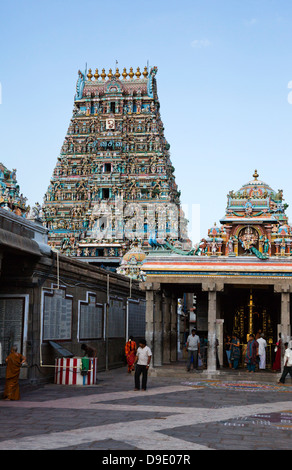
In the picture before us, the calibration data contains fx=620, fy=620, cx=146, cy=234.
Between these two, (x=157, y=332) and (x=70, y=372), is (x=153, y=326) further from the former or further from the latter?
(x=70, y=372)

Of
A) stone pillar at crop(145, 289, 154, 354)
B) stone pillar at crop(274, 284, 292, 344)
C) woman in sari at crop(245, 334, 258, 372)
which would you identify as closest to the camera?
stone pillar at crop(274, 284, 292, 344)

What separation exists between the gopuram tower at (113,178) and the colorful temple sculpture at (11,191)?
8.34 m

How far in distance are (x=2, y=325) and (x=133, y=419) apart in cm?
690

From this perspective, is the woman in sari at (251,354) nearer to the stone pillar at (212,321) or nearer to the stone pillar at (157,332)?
the stone pillar at (212,321)

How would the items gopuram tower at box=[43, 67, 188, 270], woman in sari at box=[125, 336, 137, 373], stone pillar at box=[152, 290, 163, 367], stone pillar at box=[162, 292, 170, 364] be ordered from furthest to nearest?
gopuram tower at box=[43, 67, 188, 270] < stone pillar at box=[162, 292, 170, 364] < woman in sari at box=[125, 336, 137, 373] < stone pillar at box=[152, 290, 163, 367]

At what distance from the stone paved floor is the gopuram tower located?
44.7m

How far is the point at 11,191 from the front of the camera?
2228 inches

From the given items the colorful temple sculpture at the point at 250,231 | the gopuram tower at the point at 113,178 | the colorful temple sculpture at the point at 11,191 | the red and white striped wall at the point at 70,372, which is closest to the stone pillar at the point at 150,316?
the colorful temple sculpture at the point at 250,231

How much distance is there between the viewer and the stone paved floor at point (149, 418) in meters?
8.68

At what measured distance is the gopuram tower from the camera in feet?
207

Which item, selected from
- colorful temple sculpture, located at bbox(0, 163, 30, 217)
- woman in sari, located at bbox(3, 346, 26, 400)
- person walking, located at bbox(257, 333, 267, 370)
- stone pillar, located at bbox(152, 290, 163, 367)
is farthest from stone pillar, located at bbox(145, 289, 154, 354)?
colorful temple sculpture, located at bbox(0, 163, 30, 217)

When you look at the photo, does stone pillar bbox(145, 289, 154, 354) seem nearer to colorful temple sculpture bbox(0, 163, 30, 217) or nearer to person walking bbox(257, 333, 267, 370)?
person walking bbox(257, 333, 267, 370)

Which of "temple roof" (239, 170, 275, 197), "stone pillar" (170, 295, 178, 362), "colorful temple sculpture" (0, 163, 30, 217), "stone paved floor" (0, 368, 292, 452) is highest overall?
"colorful temple sculpture" (0, 163, 30, 217)
